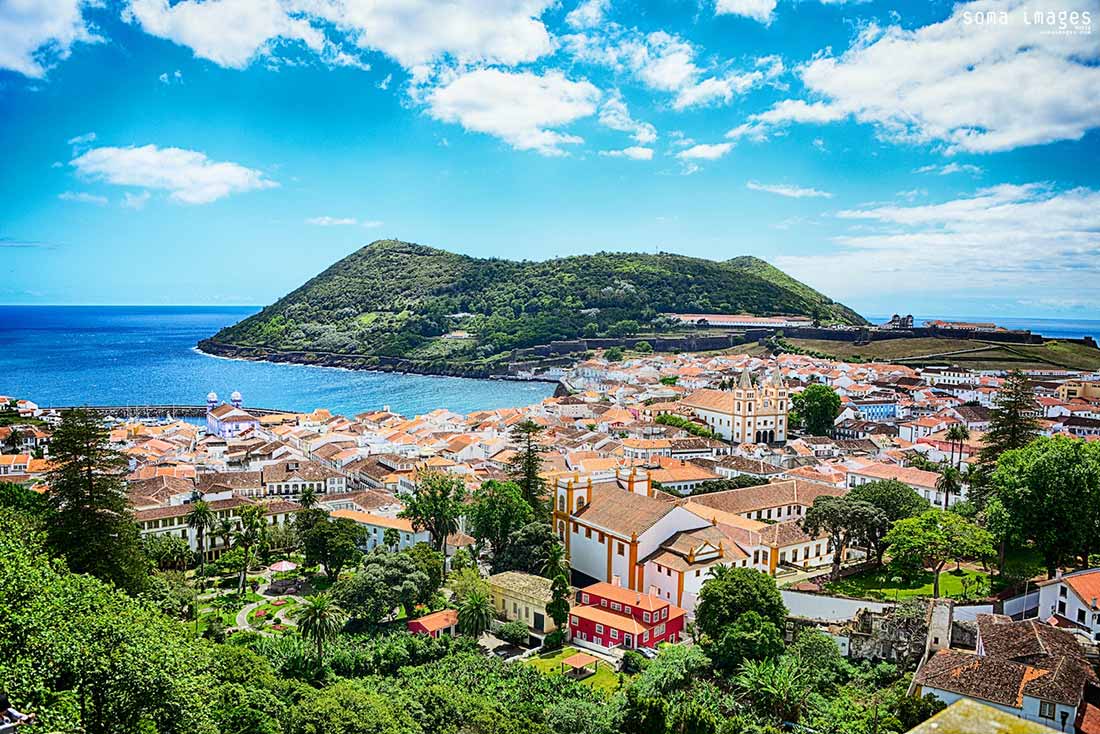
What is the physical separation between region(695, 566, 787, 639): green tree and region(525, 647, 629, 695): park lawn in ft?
11.4

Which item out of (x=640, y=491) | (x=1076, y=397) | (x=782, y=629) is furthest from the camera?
(x=1076, y=397)

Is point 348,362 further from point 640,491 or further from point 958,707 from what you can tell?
point 958,707

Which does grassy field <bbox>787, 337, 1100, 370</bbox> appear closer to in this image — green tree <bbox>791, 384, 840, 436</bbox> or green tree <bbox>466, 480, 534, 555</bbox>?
green tree <bbox>791, 384, 840, 436</bbox>

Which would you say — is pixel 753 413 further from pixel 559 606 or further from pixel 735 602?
pixel 735 602

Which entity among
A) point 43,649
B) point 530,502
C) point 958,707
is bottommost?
point 530,502

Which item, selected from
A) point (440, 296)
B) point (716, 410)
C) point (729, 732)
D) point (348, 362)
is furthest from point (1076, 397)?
point (440, 296)

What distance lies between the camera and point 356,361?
5177 inches

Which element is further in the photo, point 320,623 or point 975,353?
point 975,353

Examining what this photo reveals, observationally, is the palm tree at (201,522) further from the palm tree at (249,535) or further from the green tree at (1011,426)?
the green tree at (1011,426)

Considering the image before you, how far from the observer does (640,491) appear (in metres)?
36.0

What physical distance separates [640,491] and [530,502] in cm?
525

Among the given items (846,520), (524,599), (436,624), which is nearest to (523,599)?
(524,599)

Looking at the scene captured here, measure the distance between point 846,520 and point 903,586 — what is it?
10.2ft

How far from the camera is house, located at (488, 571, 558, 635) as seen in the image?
92.3 feet
